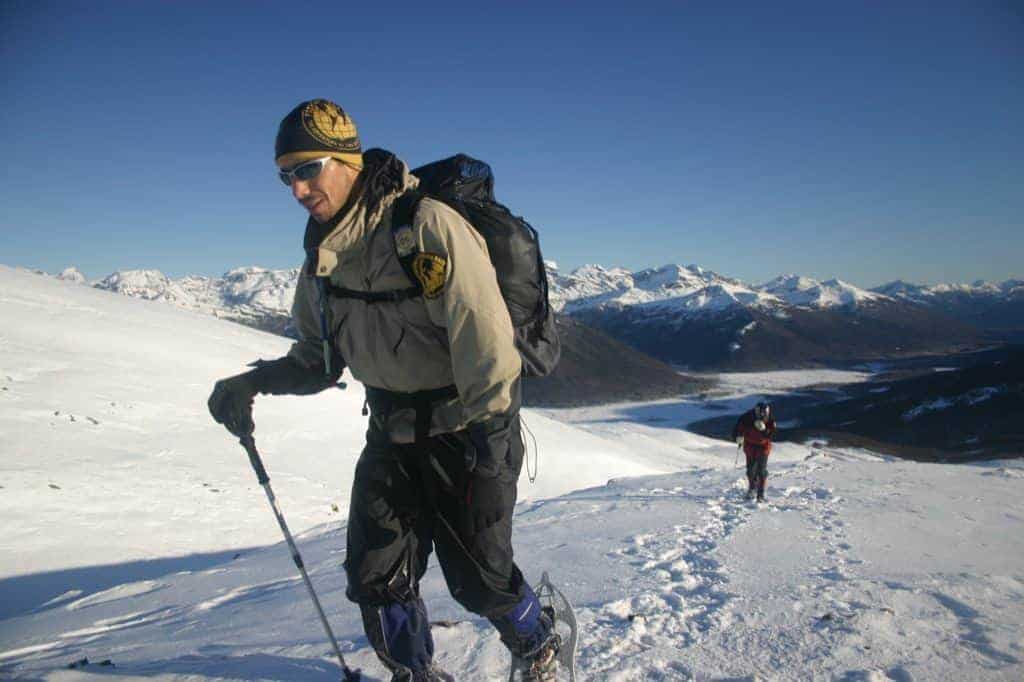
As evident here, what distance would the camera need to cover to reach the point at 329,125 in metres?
2.50

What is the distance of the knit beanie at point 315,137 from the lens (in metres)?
2.43

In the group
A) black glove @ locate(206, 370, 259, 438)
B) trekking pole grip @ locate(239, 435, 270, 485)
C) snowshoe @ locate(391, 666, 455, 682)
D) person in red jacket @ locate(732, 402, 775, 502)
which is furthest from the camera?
person in red jacket @ locate(732, 402, 775, 502)

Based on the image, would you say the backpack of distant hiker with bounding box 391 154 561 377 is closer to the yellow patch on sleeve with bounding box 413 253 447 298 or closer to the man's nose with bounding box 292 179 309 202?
the yellow patch on sleeve with bounding box 413 253 447 298

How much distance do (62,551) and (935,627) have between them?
1103cm

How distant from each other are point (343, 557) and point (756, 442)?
30.3 feet

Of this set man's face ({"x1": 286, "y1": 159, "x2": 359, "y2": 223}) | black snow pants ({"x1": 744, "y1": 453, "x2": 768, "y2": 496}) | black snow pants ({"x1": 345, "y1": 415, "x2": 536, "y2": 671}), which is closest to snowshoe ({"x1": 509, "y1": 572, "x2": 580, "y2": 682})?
black snow pants ({"x1": 345, "y1": 415, "x2": 536, "y2": 671})

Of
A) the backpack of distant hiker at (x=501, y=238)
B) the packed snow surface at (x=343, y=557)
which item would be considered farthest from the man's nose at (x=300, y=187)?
the packed snow surface at (x=343, y=557)

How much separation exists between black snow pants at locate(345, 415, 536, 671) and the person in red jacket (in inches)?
366

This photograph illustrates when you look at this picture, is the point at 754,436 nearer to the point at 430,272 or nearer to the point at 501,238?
the point at 501,238

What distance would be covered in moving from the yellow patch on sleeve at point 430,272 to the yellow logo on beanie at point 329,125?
0.74 metres

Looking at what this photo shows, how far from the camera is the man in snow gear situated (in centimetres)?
224

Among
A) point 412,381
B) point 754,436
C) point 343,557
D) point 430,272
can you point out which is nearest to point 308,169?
point 430,272

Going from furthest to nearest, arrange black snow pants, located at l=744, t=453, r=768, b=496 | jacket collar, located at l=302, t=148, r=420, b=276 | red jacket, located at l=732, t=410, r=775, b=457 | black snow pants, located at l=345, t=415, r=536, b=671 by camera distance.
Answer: red jacket, located at l=732, t=410, r=775, b=457 → black snow pants, located at l=744, t=453, r=768, b=496 → black snow pants, located at l=345, t=415, r=536, b=671 → jacket collar, located at l=302, t=148, r=420, b=276

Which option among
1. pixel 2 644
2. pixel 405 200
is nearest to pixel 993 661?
pixel 405 200
